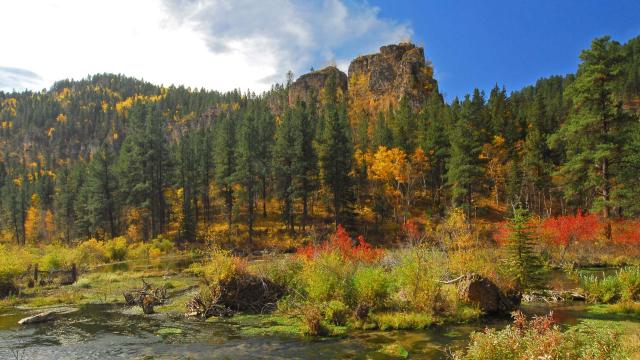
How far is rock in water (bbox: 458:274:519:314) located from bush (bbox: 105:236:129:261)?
50630 mm

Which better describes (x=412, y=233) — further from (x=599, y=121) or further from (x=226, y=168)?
(x=226, y=168)

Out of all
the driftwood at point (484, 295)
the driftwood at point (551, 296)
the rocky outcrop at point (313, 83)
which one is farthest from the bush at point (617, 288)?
the rocky outcrop at point (313, 83)

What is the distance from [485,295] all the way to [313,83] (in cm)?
15498

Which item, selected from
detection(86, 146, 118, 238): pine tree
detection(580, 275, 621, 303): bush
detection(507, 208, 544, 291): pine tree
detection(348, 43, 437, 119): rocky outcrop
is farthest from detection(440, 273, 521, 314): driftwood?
detection(348, 43, 437, 119): rocky outcrop

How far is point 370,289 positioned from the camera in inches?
886

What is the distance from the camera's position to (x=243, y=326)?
72.7 ft

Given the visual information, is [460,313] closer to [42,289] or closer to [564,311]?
[564,311]

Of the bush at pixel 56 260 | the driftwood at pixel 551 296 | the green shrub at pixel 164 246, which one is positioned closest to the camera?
the driftwood at pixel 551 296

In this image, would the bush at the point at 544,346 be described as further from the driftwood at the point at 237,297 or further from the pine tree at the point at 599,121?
the pine tree at the point at 599,121

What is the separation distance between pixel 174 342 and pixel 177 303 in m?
9.23

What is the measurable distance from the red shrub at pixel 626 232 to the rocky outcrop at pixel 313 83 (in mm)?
125856

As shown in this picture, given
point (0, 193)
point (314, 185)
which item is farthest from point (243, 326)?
point (0, 193)

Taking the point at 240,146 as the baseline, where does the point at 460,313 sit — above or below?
below

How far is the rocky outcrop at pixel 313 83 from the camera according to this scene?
16325 cm
